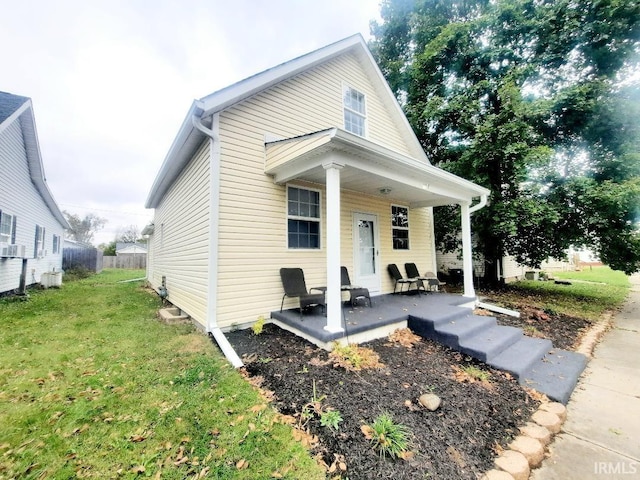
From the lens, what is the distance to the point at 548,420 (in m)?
2.68

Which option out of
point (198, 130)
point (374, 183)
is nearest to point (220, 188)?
point (198, 130)

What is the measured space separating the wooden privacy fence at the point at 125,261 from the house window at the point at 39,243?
43.1 ft

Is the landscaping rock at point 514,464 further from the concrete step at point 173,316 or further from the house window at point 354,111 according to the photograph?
the house window at point 354,111

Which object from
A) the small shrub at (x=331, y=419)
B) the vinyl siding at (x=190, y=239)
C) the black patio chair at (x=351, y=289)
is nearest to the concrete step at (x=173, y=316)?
the vinyl siding at (x=190, y=239)

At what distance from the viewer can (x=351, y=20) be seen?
12.2 metres

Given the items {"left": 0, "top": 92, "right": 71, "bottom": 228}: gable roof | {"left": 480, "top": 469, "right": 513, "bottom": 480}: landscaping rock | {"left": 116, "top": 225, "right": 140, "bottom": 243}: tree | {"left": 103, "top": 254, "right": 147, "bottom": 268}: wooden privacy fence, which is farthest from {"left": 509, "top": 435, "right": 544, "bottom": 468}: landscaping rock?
{"left": 116, "top": 225, "right": 140, "bottom": 243}: tree

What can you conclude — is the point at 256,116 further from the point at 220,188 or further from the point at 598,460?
the point at 598,460

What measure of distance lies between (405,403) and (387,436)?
612 mm

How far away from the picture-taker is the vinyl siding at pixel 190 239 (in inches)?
196

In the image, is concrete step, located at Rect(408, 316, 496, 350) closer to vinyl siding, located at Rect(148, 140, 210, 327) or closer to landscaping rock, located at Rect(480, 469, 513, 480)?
landscaping rock, located at Rect(480, 469, 513, 480)

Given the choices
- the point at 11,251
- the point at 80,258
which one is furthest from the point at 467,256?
the point at 80,258

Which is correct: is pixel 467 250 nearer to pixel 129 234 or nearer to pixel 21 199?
pixel 21 199

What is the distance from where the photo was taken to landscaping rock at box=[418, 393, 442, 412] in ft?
8.75

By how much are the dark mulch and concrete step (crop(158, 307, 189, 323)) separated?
2224 millimetres
